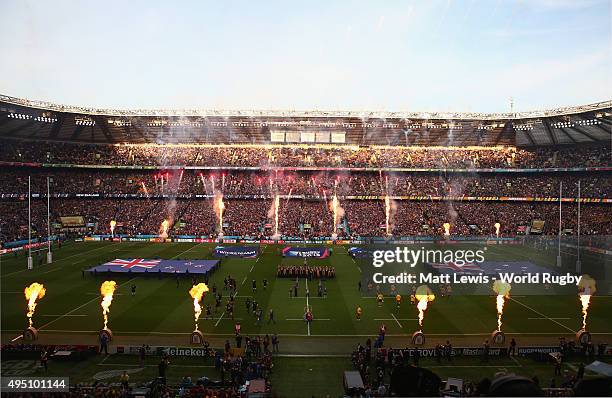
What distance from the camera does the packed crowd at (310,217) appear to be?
64.1 meters

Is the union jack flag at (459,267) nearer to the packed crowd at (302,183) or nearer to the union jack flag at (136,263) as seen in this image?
the union jack flag at (136,263)

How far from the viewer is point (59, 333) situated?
80.9 ft

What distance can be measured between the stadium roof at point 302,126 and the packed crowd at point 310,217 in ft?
37.3

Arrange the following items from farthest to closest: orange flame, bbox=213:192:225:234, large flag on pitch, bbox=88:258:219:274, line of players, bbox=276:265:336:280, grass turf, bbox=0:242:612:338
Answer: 1. orange flame, bbox=213:192:225:234
2. line of players, bbox=276:265:336:280
3. large flag on pitch, bbox=88:258:219:274
4. grass turf, bbox=0:242:612:338

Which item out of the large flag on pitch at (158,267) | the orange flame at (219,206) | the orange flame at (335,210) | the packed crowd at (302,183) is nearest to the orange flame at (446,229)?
the packed crowd at (302,183)

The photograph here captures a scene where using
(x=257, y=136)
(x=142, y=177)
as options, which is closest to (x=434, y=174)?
(x=257, y=136)

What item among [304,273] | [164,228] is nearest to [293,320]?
[304,273]

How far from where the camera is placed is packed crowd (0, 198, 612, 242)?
6406cm

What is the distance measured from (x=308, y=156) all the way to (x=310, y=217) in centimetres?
1432

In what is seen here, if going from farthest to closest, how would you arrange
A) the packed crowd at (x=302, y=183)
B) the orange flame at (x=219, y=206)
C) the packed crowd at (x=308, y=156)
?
the packed crowd at (x=308, y=156) → the packed crowd at (x=302, y=183) → the orange flame at (x=219, y=206)

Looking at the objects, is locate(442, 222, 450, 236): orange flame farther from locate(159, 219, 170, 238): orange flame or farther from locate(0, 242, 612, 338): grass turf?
locate(159, 219, 170, 238): orange flame

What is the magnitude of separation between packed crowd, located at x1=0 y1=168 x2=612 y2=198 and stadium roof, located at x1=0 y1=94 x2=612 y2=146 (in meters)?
6.56

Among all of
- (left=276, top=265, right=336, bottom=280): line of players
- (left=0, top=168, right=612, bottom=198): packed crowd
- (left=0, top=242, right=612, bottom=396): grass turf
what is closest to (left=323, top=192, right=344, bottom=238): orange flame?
(left=0, top=168, right=612, bottom=198): packed crowd

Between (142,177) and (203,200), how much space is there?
11.7 meters
